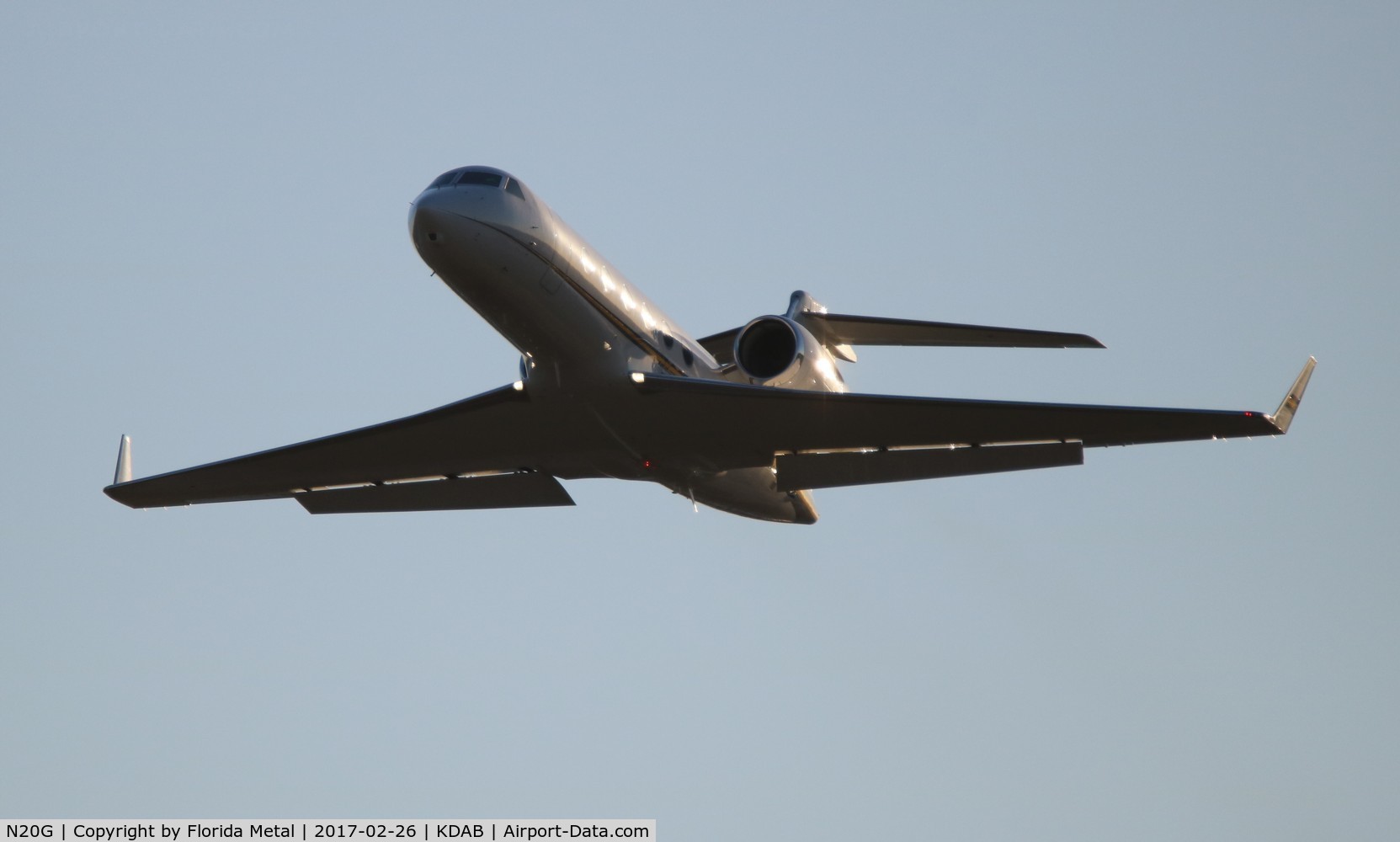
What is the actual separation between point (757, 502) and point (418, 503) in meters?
4.43

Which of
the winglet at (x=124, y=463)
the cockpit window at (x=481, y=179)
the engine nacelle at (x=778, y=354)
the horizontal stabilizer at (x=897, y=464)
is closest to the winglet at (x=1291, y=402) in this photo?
the horizontal stabilizer at (x=897, y=464)

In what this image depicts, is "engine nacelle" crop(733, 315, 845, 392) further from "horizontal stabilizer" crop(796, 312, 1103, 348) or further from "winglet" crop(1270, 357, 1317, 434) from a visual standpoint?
"winglet" crop(1270, 357, 1317, 434)

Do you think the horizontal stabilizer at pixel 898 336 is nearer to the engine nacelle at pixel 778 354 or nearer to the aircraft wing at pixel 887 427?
the engine nacelle at pixel 778 354

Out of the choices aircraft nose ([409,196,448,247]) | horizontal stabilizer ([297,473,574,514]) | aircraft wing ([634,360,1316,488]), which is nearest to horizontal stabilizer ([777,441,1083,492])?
aircraft wing ([634,360,1316,488])

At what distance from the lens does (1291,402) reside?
1554 centimetres

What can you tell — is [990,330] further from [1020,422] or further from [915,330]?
[1020,422]

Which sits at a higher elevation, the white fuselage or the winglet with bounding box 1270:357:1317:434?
the white fuselage

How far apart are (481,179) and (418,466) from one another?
4896mm

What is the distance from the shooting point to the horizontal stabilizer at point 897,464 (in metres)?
17.6

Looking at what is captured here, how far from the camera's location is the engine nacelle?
18906 millimetres

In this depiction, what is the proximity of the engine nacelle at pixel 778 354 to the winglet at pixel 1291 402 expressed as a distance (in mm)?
5503

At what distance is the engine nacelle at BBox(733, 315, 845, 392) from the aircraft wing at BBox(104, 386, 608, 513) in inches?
87.8

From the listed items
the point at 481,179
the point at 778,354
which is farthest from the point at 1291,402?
the point at 481,179

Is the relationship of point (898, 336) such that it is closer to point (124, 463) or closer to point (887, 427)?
point (887, 427)
